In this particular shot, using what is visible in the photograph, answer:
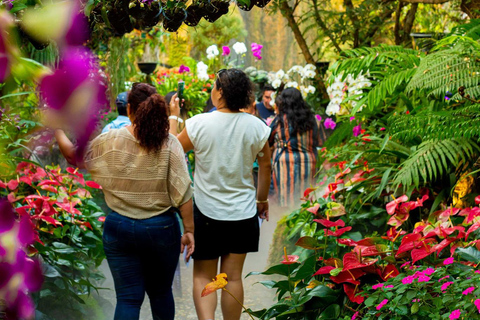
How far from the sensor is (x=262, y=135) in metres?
3.38

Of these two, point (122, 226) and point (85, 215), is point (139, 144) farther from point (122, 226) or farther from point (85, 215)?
point (85, 215)

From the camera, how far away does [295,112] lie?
545 cm


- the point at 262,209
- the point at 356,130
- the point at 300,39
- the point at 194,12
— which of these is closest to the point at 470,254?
the point at 262,209

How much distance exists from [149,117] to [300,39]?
11.4 feet

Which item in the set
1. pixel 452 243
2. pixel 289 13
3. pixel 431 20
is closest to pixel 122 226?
pixel 452 243

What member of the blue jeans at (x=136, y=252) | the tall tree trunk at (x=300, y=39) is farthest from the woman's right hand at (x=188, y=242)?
the tall tree trunk at (x=300, y=39)

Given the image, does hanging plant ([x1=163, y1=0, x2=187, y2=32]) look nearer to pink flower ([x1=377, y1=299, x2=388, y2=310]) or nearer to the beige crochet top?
pink flower ([x1=377, y1=299, x2=388, y2=310])

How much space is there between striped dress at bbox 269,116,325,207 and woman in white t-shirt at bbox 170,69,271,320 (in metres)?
2.20

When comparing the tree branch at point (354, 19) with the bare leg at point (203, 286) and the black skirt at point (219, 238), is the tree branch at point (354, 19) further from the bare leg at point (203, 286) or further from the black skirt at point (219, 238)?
the bare leg at point (203, 286)

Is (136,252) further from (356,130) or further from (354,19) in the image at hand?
(354,19)

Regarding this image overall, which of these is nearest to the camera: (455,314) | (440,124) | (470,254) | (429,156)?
(455,314)

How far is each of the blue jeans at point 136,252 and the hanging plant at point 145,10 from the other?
1.86 metres

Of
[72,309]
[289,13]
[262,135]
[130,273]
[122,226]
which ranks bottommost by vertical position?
[72,309]

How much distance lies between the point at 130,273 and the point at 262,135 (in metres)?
1.03
